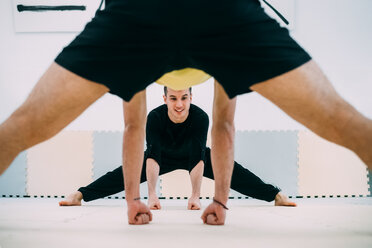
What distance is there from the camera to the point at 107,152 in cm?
323

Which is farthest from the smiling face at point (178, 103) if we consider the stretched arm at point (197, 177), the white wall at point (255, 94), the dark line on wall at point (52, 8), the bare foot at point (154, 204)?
the dark line on wall at point (52, 8)

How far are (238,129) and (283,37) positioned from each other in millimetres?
2664

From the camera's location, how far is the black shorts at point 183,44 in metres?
0.83

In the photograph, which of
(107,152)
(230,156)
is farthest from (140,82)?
(107,152)

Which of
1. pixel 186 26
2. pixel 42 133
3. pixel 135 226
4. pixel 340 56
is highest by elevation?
pixel 340 56

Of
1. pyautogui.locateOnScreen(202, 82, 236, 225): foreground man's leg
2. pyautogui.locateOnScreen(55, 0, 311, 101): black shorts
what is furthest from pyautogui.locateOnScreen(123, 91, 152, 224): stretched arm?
pyautogui.locateOnScreen(55, 0, 311, 101): black shorts

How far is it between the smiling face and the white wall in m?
1.24

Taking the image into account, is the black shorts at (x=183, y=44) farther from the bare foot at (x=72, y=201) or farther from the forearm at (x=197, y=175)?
the bare foot at (x=72, y=201)

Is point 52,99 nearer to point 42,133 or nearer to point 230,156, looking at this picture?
point 42,133

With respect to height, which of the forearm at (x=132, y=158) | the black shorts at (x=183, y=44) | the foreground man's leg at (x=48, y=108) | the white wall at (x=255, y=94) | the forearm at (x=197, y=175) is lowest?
the forearm at (x=197, y=175)

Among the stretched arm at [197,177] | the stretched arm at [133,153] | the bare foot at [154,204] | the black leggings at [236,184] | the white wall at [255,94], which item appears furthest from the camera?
the white wall at [255,94]

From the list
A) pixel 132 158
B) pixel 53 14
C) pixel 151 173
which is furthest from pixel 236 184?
pixel 53 14

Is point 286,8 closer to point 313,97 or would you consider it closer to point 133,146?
point 133,146

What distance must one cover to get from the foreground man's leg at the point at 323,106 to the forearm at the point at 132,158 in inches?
22.2
